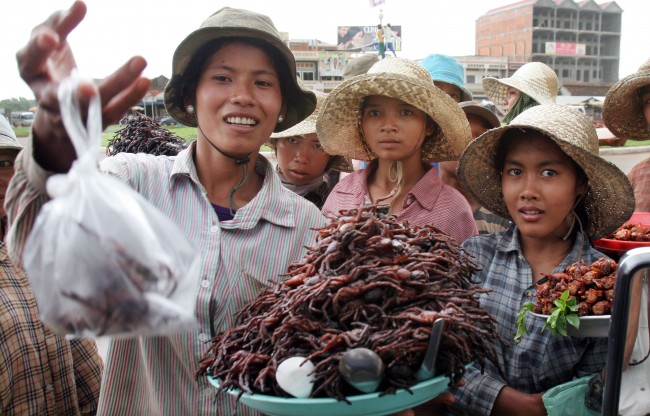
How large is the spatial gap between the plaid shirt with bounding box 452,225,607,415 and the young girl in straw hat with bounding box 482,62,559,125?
7.65 ft

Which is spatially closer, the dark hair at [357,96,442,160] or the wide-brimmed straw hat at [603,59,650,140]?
the dark hair at [357,96,442,160]

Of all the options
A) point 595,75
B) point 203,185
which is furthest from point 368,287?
point 595,75

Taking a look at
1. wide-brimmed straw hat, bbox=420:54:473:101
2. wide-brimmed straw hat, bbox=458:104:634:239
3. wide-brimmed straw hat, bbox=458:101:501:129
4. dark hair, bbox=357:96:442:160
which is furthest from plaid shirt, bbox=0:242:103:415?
wide-brimmed straw hat, bbox=420:54:473:101

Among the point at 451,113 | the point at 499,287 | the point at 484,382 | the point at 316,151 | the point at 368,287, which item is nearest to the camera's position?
the point at 368,287

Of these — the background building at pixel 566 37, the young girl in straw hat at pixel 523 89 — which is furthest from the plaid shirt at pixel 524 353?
the background building at pixel 566 37

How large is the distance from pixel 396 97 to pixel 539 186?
96 cm

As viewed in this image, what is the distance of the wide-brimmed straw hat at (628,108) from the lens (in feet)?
11.9

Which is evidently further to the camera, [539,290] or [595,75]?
[595,75]

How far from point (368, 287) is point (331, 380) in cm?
29

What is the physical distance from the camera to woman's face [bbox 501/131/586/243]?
241 cm

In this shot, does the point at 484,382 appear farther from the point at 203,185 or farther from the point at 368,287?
the point at 203,185

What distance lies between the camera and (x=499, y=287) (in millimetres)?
2471

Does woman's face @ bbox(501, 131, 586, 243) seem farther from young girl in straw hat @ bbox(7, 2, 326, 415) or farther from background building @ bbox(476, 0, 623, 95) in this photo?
background building @ bbox(476, 0, 623, 95)

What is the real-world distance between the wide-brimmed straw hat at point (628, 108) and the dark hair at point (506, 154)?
1384 mm
